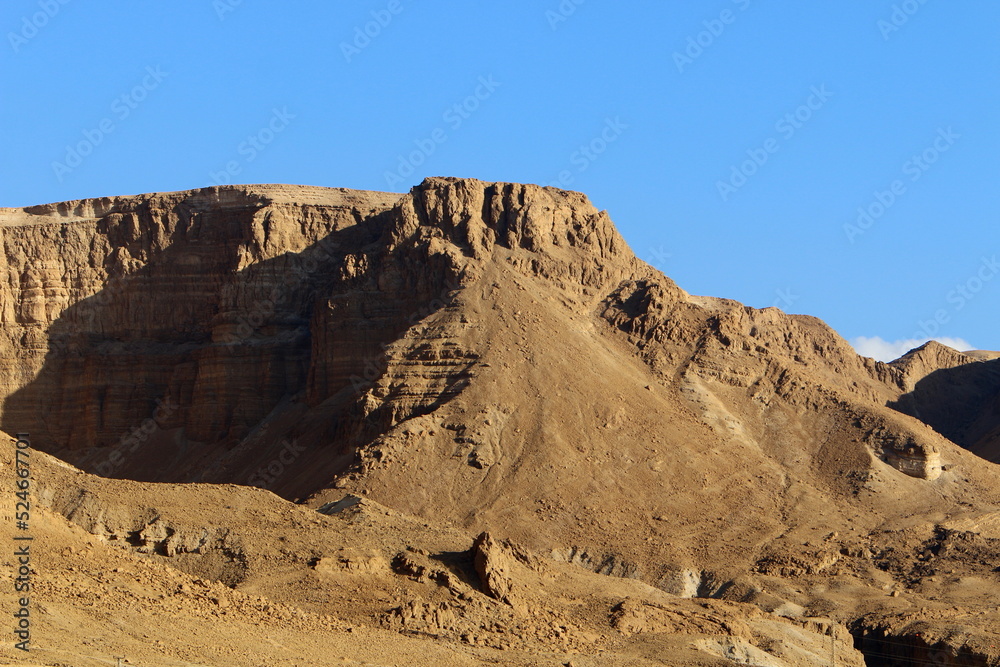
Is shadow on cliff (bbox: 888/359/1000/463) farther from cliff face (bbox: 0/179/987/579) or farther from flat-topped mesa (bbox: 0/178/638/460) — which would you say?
flat-topped mesa (bbox: 0/178/638/460)

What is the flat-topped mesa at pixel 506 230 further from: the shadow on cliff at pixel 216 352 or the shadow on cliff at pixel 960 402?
the shadow on cliff at pixel 960 402

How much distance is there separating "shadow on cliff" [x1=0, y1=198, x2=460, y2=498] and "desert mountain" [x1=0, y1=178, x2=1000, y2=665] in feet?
0.50

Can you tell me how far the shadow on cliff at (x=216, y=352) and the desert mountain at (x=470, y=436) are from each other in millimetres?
154

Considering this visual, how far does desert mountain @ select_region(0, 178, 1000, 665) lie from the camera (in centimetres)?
4622

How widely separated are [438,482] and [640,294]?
57.9 feet

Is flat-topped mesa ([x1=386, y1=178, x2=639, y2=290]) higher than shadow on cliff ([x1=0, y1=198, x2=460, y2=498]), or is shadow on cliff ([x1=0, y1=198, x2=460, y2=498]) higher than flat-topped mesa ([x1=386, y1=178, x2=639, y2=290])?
flat-topped mesa ([x1=386, y1=178, x2=639, y2=290])

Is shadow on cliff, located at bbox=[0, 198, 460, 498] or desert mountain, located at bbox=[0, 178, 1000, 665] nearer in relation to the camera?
desert mountain, located at bbox=[0, 178, 1000, 665]

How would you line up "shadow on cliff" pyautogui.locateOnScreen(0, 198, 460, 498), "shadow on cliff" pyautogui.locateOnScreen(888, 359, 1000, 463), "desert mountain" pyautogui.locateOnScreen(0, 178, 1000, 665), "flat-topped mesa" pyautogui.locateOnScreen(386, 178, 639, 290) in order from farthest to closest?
"shadow on cliff" pyautogui.locateOnScreen(888, 359, 1000, 463), "shadow on cliff" pyautogui.locateOnScreen(0, 198, 460, 498), "flat-topped mesa" pyautogui.locateOnScreen(386, 178, 639, 290), "desert mountain" pyautogui.locateOnScreen(0, 178, 1000, 665)

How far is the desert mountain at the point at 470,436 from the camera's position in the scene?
152ft

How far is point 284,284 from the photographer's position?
90000mm

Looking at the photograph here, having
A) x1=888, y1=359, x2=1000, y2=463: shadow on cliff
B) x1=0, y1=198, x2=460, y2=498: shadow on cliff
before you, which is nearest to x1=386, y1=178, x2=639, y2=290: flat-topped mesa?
x1=0, y1=198, x2=460, y2=498: shadow on cliff

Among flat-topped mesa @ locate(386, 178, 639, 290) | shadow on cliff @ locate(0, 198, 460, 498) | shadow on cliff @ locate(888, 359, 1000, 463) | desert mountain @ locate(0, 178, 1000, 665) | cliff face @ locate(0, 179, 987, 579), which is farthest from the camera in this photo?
shadow on cliff @ locate(888, 359, 1000, 463)

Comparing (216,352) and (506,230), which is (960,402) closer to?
(506,230)

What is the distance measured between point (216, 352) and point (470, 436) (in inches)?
947
